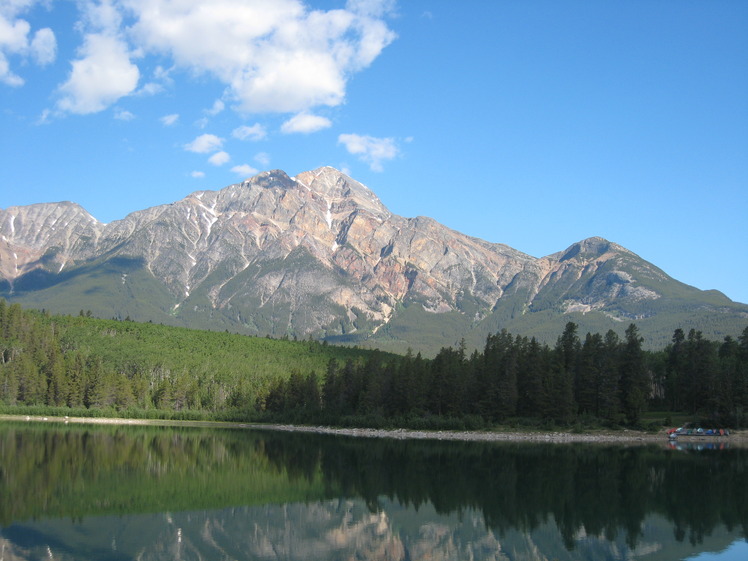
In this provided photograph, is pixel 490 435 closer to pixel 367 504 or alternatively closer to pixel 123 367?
pixel 367 504

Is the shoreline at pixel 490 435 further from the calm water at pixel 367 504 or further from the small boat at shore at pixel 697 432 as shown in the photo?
the calm water at pixel 367 504

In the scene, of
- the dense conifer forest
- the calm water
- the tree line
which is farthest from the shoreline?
the calm water

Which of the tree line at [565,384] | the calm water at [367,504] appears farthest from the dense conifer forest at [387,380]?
the calm water at [367,504]

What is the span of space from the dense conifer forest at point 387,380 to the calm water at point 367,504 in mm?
25381

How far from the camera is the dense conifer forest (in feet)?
333


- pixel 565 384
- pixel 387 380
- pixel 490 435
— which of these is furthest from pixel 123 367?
pixel 565 384

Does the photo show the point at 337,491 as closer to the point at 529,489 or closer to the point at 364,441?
the point at 529,489

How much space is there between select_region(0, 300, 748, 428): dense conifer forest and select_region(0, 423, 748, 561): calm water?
25.4m

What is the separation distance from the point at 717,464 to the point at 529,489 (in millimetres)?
25832

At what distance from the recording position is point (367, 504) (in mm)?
46781

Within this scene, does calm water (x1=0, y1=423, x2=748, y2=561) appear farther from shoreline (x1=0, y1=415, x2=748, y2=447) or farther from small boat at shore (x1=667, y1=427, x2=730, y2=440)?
small boat at shore (x1=667, y1=427, x2=730, y2=440)

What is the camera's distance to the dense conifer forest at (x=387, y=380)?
333 ft

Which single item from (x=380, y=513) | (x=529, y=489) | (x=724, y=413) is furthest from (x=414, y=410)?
(x=380, y=513)

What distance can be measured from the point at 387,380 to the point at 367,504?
73.3m
